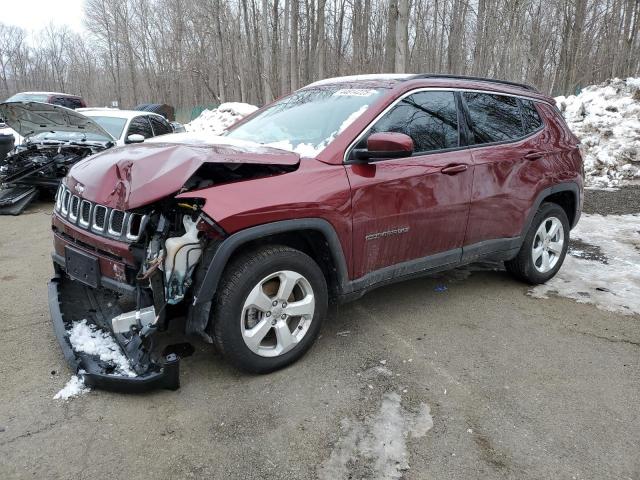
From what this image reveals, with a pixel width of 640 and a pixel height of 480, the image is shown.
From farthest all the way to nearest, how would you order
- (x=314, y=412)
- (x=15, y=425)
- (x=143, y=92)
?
(x=143, y=92) < (x=314, y=412) < (x=15, y=425)

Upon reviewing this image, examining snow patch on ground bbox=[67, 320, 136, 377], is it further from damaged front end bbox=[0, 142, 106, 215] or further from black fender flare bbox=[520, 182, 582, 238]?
damaged front end bbox=[0, 142, 106, 215]

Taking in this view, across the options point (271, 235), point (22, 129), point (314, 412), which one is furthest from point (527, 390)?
point (22, 129)

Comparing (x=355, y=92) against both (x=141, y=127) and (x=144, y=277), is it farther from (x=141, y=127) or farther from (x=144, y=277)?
(x=141, y=127)

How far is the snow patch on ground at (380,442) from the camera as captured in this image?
2283 mm

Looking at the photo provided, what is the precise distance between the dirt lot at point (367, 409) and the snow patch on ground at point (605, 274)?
1.62ft

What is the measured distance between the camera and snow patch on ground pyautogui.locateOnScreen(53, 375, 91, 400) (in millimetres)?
2734

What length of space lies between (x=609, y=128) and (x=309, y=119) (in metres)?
11.2

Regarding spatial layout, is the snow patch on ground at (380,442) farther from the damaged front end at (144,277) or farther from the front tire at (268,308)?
the damaged front end at (144,277)

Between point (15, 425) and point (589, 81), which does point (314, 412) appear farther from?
point (589, 81)

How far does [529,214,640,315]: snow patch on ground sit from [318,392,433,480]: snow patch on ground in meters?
2.43

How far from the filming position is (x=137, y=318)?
273cm

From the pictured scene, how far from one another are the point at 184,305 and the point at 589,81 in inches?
1159

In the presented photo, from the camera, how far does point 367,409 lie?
2.73 m

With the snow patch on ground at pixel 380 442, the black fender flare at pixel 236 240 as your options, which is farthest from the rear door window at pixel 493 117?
the snow patch on ground at pixel 380 442
